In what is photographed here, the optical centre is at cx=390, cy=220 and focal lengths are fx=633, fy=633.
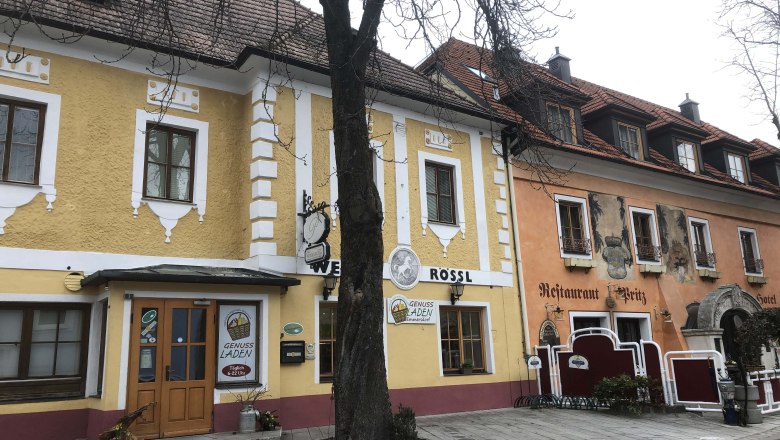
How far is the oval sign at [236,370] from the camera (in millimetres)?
10391

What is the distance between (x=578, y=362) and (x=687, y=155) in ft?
34.3

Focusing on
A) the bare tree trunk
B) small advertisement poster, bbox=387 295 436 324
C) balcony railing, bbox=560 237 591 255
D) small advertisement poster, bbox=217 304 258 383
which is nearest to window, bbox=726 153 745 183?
balcony railing, bbox=560 237 591 255

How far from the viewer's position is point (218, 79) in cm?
1212

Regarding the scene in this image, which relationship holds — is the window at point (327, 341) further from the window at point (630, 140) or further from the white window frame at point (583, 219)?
the window at point (630, 140)

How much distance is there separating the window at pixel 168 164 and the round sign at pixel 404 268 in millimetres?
4216

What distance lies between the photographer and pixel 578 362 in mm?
14055

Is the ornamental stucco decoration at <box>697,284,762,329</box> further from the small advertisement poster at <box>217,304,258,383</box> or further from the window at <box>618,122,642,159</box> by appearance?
the small advertisement poster at <box>217,304,258,383</box>

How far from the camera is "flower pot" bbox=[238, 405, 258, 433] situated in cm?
1002

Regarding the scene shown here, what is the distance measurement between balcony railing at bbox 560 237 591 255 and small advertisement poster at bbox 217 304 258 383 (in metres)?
8.81

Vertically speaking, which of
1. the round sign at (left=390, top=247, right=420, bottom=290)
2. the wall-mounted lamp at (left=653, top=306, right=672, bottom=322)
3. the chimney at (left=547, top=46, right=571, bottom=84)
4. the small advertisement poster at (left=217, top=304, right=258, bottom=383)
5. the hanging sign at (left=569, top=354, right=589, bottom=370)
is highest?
the chimney at (left=547, top=46, right=571, bottom=84)

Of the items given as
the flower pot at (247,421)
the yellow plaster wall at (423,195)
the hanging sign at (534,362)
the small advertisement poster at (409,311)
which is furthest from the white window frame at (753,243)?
the flower pot at (247,421)

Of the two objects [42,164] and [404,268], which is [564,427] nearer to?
[404,268]

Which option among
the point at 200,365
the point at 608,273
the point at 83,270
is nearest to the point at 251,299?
the point at 200,365

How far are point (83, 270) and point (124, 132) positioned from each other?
8.11ft
